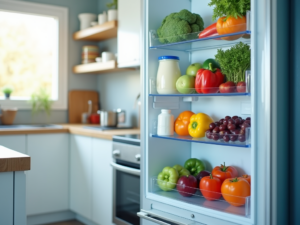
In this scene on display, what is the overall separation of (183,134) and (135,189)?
24.6 inches

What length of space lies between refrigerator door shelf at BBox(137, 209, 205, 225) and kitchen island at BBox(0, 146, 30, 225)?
0.93 metres

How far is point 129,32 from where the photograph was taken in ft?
10.4

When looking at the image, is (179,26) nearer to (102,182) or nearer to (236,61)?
(236,61)

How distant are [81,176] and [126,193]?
757 mm

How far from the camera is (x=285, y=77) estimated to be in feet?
5.89

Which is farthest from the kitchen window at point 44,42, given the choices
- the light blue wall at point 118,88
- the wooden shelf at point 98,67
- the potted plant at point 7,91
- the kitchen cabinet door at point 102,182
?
the kitchen cabinet door at point 102,182

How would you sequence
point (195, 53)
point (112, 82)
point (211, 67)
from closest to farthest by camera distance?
point (211, 67)
point (195, 53)
point (112, 82)

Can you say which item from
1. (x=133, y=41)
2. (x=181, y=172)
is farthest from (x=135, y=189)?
(x=133, y=41)

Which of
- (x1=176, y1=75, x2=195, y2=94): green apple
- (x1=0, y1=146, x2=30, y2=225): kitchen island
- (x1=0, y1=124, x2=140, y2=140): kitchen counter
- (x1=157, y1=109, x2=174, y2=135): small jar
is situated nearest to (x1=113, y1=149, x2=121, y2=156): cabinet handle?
(x1=0, y1=124, x2=140, y2=140): kitchen counter

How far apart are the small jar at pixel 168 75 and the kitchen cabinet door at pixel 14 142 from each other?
5.30ft

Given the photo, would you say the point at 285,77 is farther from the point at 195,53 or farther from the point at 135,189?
the point at 135,189

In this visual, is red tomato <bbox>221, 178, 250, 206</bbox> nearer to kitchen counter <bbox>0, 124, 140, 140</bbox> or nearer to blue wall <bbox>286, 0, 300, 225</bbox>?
blue wall <bbox>286, 0, 300, 225</bbox>

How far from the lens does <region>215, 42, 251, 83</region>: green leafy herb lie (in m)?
1.92

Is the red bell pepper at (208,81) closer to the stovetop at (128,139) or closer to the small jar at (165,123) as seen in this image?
the small jar at (165,123)
